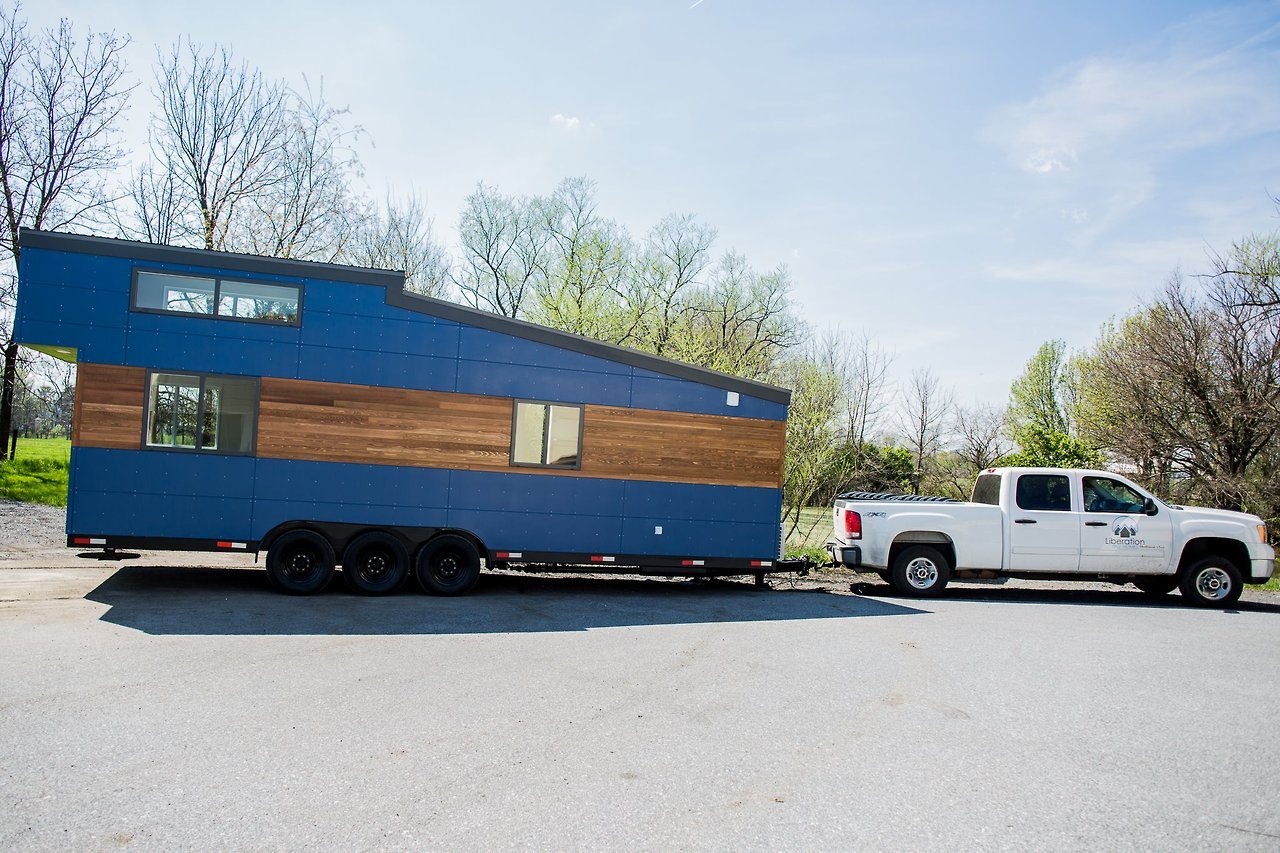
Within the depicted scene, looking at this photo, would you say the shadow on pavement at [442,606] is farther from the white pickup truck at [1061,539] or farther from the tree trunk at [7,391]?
the tree trunk at [7,391]

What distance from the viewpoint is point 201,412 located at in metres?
10.4

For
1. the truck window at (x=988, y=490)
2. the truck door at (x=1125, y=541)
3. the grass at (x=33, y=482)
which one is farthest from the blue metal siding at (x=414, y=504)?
the grass at (x=33, y=482)

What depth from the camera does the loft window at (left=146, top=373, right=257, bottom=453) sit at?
33.6 feet

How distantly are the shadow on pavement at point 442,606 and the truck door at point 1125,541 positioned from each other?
3.18 m

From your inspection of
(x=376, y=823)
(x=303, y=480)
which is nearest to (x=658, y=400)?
(x=303, y=480)

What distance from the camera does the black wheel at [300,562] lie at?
10523mm

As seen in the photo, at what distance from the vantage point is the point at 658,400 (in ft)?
38.6

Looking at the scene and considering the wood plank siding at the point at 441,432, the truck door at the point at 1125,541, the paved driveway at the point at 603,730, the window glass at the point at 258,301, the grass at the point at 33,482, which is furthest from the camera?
the grass at the point at 33,482

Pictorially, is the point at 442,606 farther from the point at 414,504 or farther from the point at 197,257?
the point at 197,257

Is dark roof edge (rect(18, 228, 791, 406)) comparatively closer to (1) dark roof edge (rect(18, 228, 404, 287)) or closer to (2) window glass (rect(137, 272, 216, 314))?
(1) dark roof edge (rect(18, 228, 404, 287))

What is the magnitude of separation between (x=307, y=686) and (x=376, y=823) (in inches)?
106

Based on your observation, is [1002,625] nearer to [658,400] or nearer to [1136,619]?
[1136,619]

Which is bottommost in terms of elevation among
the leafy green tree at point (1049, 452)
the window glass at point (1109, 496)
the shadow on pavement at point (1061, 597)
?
the shadow on pavement at point (1061, 597)

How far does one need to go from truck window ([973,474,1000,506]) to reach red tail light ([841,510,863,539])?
2116mm
